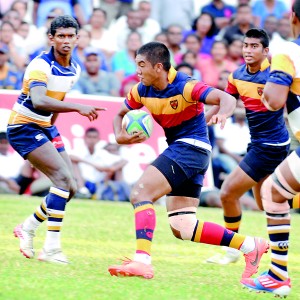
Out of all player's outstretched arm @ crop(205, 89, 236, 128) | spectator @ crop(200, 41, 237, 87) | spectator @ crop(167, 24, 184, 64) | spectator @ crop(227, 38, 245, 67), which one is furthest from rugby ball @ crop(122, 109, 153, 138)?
spectator @ crop(227, 38, 245, 67)

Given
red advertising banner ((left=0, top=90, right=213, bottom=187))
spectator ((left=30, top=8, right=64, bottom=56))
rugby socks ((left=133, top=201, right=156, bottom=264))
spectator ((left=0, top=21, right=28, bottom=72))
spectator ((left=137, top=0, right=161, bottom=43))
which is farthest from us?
spectator ((left=137, top=0, right=161, bottom=43))

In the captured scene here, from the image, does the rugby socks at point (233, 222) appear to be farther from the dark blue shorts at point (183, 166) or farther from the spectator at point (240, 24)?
the spectator at point (240, 24)

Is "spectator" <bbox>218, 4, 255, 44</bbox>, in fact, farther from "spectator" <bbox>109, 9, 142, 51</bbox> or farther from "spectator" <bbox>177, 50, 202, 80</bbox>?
"spectator" <bbox>109, 9, 142, 51</bbox>

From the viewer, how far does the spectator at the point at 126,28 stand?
18766 mm

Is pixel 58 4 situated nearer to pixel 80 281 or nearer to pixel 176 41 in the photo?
pixel 176 41

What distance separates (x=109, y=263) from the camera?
30.3ft

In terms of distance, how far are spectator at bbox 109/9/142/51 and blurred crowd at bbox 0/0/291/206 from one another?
0.02 meters

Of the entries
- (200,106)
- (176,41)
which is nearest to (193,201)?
(200,106)

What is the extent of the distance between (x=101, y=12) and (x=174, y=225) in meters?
10.6

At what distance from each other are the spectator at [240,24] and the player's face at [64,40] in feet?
34.1

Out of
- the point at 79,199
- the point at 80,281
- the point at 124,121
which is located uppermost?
the point at 124,121

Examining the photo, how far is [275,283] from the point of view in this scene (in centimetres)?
730

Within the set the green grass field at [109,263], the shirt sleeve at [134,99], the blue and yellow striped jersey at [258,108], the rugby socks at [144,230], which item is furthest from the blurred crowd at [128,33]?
the rugby socks at [144,230]

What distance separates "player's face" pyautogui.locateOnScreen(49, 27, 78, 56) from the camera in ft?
30.6
